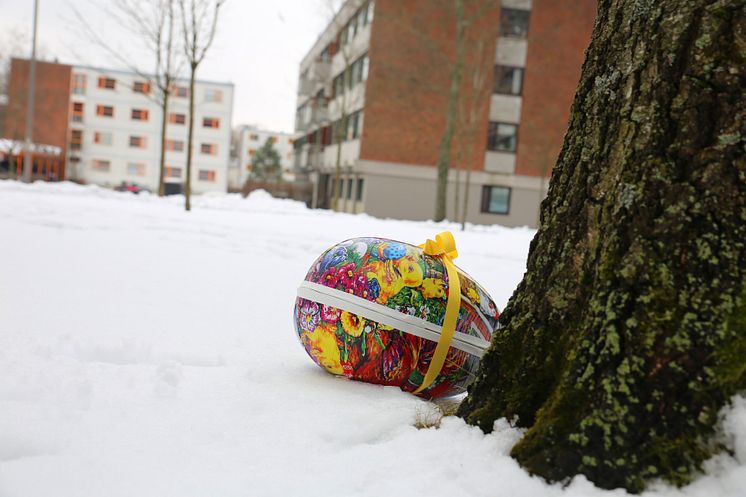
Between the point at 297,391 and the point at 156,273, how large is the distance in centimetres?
422

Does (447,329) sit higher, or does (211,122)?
(211,122)

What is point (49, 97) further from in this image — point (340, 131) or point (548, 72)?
point (548, 72)

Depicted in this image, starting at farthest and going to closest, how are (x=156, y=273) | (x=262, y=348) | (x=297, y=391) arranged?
(x=156, y=273), (x=262, y=348), (x=297, y=391)

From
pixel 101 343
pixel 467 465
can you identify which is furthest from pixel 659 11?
pixel 101 343

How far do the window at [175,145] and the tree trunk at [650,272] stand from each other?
79.6 meters

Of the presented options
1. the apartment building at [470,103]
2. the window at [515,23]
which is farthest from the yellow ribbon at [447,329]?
the window at [515,23]

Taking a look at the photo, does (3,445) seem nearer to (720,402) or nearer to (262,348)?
(262,348)

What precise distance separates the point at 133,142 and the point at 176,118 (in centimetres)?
552

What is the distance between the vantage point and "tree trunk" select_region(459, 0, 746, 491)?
205 centimetres

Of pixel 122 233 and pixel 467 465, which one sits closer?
pixel 467 465

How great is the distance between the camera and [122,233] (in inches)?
411

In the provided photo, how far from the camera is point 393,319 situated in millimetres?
→ 3408

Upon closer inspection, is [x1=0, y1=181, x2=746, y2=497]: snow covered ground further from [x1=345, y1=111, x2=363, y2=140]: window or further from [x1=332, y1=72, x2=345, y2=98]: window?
[x1=332, y1=72, x2=345, y2=98]: window

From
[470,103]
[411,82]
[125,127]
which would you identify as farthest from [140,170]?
[470,103]
